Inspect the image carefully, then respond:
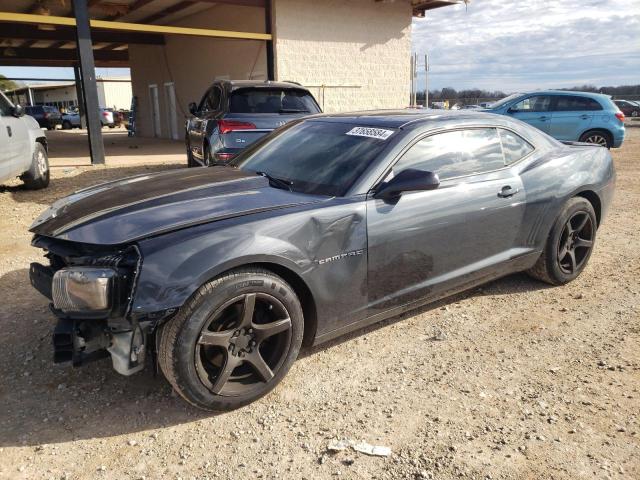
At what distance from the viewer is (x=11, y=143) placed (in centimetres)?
746

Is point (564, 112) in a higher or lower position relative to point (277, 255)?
higher

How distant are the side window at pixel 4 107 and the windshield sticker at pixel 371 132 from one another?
20.3ft

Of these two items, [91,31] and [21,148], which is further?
[91,31]

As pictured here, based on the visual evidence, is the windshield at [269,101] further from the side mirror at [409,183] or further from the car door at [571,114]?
the car door at [571,114]

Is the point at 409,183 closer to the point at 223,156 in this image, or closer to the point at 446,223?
the point at 446,223

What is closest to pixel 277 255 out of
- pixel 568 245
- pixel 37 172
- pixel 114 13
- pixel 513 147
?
pixel 513 147

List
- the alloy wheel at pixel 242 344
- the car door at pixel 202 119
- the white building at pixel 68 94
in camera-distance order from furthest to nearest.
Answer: the white building at pixel 68 94
the car door at pixel 202 119
the alloy wheel at pixel 242 344

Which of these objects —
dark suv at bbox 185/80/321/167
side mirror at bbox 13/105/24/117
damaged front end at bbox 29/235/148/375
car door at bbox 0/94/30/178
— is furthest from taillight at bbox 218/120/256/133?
damaged front end at bbox 29/235/148/375

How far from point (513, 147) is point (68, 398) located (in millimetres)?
3519

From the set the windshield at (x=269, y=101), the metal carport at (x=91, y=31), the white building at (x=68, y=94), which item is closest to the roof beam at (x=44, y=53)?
the metal carport at (x=91, y=31)

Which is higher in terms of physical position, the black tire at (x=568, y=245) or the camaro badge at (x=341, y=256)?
the camaro badge at (x=341, y=256)

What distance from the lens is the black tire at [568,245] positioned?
4.24 m

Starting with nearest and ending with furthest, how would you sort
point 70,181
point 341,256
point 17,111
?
point 341,256 → point 17,111 → point 70,181

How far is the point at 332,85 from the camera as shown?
1569 cm
